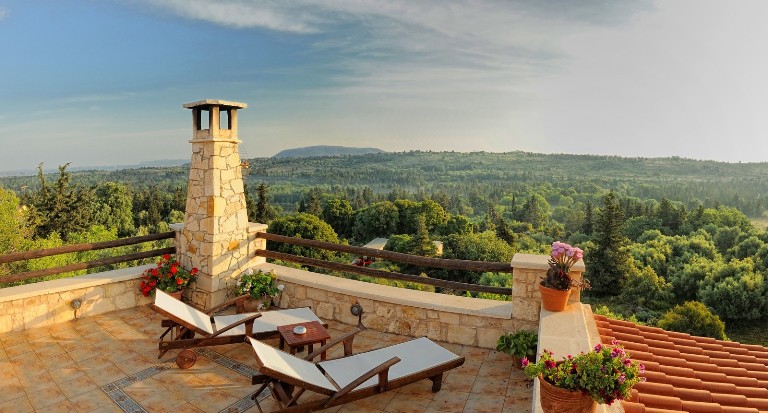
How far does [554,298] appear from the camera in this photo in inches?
163

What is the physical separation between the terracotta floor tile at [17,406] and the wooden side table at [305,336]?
2.11 m

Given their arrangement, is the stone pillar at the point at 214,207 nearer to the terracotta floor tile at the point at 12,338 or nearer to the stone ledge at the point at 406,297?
the stone ledge at the point at 406,297

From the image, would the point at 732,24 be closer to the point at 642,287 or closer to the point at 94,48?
the point at 642,287

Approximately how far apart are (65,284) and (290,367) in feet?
12.8

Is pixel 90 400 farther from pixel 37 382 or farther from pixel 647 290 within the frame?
pixel 647 290

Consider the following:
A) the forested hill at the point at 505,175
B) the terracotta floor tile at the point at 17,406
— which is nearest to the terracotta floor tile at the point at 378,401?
the terracotta floor tile at the point at 17,406

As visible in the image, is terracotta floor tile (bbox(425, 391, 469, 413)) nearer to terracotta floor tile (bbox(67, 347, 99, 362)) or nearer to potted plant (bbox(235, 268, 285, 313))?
potted plant (bbox(235, 268, 285, 313))

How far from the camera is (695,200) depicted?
72.0 meters

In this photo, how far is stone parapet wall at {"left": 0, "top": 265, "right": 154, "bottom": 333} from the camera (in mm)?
5062

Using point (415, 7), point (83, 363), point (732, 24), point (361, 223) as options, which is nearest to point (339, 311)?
point (83, 363)

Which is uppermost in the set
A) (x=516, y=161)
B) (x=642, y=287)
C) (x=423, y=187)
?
(x=516, y=161)

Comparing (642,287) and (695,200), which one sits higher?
(695,200)

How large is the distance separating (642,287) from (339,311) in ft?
151

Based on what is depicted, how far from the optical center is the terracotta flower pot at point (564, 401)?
246 centimetres
